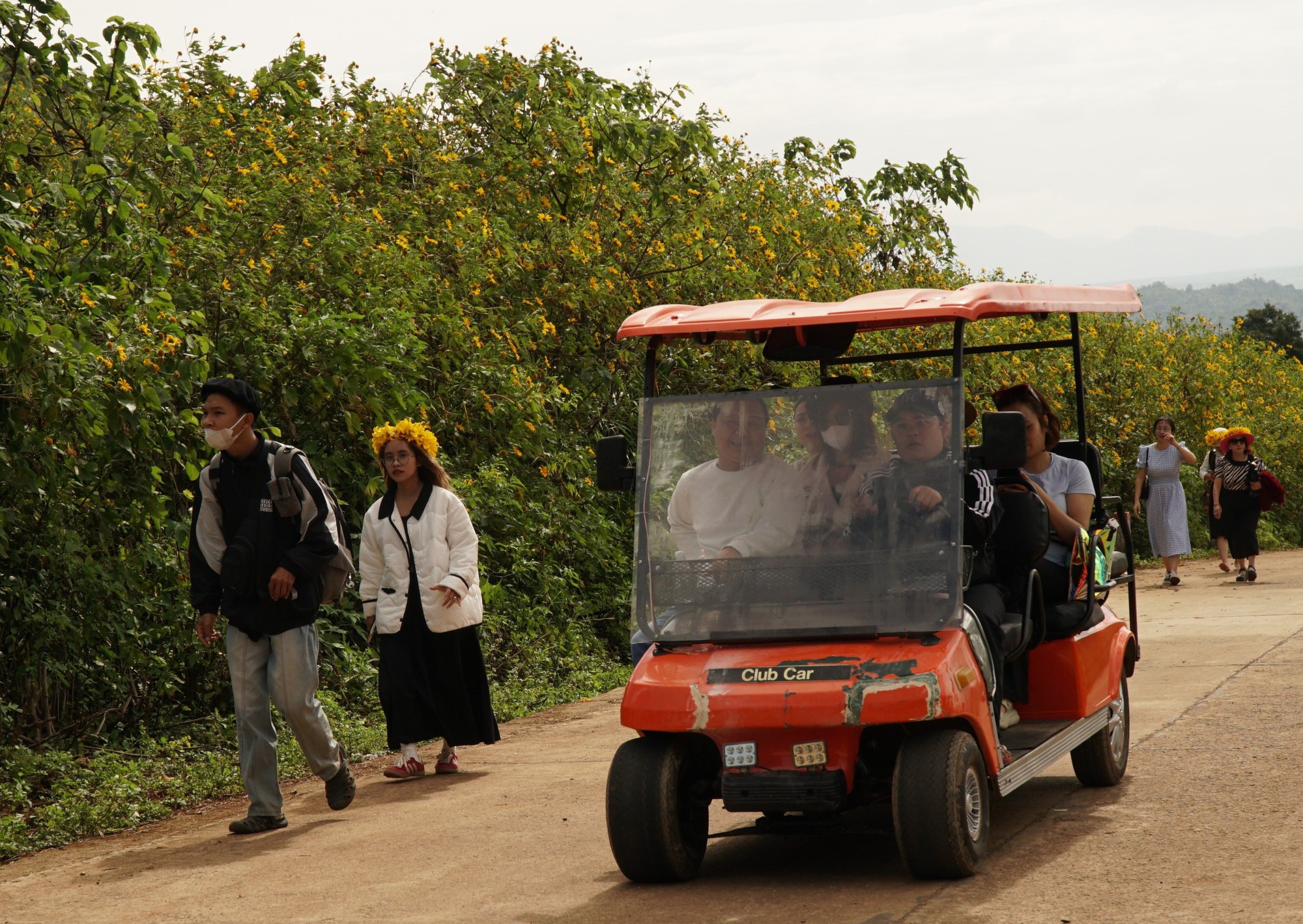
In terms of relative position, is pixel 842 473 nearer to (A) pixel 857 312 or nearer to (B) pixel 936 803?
(A) pixel 857 312

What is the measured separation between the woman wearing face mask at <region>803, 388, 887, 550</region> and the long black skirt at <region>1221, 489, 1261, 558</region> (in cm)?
1324

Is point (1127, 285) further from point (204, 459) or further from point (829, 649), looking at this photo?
point (204, 459)

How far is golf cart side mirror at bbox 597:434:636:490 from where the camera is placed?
5.94 meters

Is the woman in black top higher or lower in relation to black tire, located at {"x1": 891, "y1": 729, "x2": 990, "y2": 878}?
higher

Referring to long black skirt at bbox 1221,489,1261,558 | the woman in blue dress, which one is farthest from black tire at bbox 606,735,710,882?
long black skirt at bbox 1221,489,1261,558

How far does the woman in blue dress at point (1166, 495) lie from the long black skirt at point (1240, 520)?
473mm

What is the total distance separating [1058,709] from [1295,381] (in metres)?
26.6

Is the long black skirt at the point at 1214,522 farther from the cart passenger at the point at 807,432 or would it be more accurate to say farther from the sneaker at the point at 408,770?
the cart passenger at the point at 807,432

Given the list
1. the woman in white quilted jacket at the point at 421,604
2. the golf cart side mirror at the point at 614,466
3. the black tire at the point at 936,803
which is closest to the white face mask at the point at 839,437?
the golf cart side mirror at the point at 614,466

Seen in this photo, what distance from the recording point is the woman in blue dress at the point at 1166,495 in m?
17.6

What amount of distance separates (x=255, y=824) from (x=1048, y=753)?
11.3 ft

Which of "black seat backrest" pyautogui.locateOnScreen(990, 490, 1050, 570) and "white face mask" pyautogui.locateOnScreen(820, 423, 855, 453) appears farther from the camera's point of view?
"black seat backrest" pyautogui.locateOnScreen(990, 490, 1050, 570)

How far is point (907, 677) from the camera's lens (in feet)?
17.0

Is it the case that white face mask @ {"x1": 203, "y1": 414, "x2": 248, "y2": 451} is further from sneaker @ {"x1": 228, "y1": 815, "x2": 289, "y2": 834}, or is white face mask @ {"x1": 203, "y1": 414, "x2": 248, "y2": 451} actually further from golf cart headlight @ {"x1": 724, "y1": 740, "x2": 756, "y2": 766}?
golf cart headlight @ {"x1": 724, "y1": 740, "x2": 756, "y2": 766}
